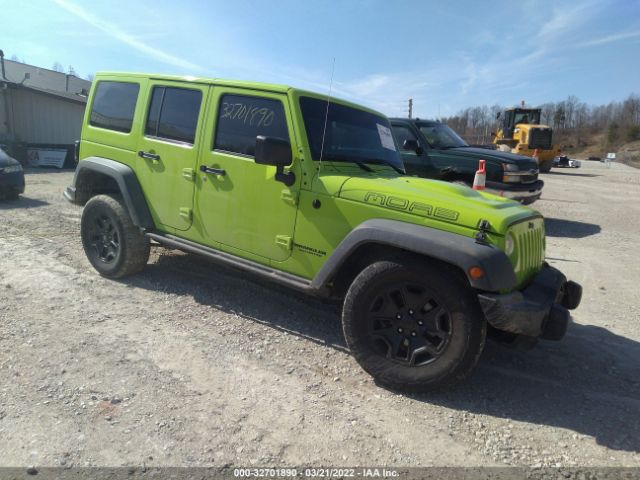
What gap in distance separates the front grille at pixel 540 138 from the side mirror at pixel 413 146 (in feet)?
57.5

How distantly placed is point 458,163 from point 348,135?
525 cm

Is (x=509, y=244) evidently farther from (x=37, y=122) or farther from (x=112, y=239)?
(x=37, y=122)

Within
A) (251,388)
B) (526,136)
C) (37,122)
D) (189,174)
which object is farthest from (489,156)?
(37,122)

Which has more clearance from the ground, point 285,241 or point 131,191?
point 131,191

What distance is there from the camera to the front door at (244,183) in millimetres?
3627

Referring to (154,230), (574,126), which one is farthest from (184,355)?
(574,126)

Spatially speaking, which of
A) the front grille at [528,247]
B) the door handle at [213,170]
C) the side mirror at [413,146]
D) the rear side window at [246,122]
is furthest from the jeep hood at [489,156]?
the door handle at [213,170]

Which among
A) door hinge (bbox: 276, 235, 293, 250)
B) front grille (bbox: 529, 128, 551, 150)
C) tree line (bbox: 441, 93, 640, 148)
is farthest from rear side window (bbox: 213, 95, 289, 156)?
tree line (bbox: 441, 93, 640, 148)

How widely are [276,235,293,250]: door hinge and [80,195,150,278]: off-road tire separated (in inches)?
76.1

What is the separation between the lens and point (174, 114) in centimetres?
435

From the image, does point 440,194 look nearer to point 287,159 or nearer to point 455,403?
point 287,159

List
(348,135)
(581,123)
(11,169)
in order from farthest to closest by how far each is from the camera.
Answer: (581,123) < (11,169) < (348,135)

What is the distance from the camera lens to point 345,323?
3.25m

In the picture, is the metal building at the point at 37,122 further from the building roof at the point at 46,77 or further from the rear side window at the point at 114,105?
the rear side window at the point at 114,105
